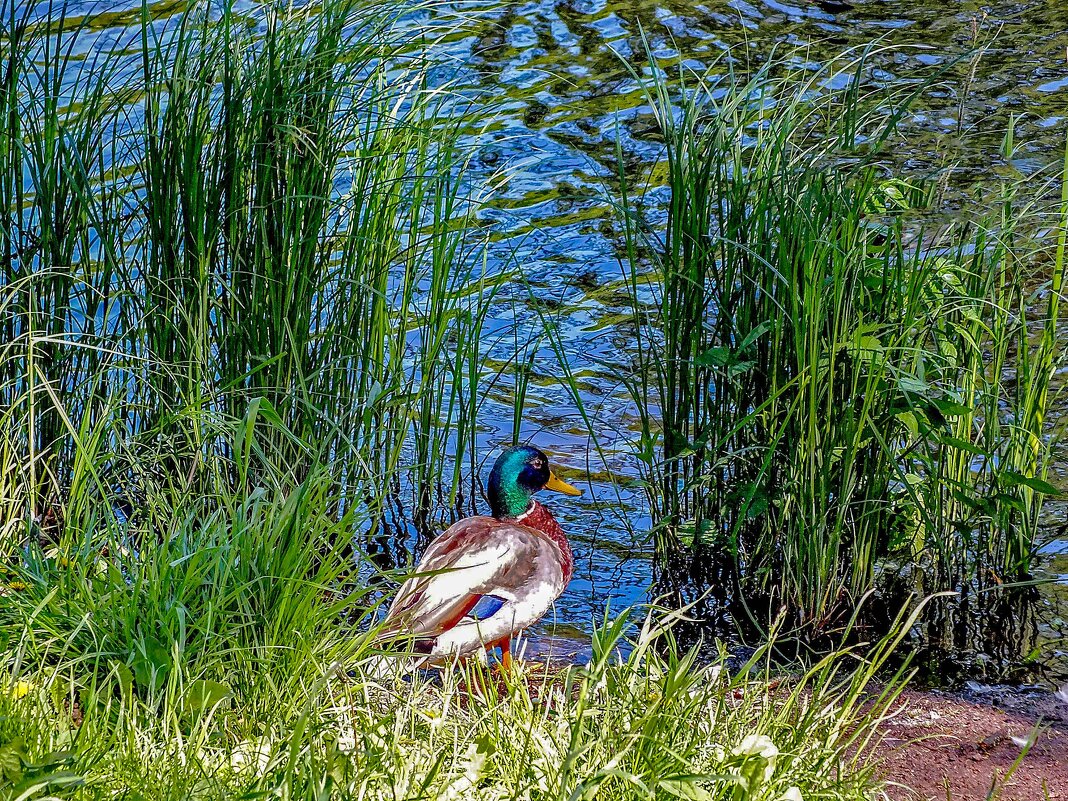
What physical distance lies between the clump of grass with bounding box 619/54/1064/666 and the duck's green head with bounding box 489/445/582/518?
464 millimetres

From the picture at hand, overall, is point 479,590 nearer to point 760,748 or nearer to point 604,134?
point 760,748

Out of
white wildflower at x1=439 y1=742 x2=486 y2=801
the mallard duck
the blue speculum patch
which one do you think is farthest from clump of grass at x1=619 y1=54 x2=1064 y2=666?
white wildflower at x1=439 y1=742 x2=486 y2=801

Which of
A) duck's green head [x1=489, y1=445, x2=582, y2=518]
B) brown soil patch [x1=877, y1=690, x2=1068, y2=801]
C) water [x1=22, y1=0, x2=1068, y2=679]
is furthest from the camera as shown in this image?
water [x1=22, y1=0, x2=1068, y2=679]

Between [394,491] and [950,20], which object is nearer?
[394,491]

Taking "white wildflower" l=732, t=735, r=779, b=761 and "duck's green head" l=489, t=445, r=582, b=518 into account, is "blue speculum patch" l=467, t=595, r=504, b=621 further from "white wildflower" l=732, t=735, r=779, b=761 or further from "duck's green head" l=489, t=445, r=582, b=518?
"white wildflower" l=732, t=735, r=779, b=761

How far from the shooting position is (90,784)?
8.42 feet

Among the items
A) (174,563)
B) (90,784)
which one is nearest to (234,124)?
(174,563)

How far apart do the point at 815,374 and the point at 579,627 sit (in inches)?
48.8

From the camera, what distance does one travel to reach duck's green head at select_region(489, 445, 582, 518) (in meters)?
4.69

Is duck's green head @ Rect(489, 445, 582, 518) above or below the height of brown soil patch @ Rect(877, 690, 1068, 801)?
above

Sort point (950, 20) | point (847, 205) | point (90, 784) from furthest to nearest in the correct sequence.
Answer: point (950, 20) → point (847, 205) → point (90, 784)

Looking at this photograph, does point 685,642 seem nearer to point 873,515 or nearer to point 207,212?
point 873,515

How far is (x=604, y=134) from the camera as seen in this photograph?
8.36m

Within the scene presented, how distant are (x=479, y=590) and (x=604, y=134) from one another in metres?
4.88
